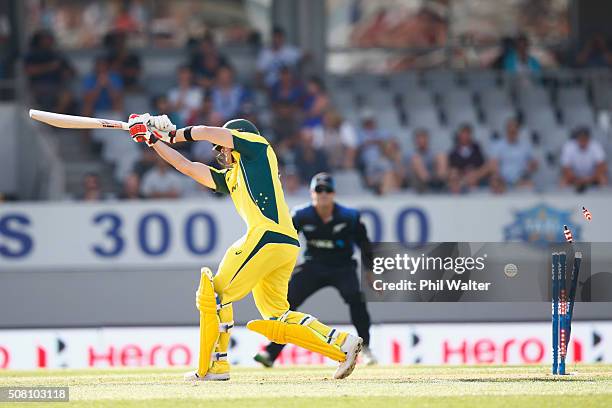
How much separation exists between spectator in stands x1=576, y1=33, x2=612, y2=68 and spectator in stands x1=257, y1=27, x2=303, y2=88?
15.0 feet

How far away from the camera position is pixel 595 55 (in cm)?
2075

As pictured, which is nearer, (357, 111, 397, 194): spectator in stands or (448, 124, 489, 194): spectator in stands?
(357, 111, 397, 194): spectator in stands

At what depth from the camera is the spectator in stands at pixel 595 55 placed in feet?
67.7

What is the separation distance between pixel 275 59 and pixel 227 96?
3.61 feet

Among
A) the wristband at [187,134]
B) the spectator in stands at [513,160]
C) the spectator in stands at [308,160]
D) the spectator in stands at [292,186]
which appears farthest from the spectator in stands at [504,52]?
the wristband at [187,134]

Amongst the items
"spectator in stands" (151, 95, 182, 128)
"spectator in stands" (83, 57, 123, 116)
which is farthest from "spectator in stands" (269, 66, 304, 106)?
"spectator in stands" (83, 57, 123, 116)

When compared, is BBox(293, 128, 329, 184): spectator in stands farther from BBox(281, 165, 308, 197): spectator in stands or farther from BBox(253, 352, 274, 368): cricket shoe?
BBox(253, 352, 274, 368): cricket shoe

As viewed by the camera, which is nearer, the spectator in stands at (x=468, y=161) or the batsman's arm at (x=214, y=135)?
the batsman's arm at (x=214, y=135)

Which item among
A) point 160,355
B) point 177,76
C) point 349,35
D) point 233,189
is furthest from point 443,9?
point 233,189

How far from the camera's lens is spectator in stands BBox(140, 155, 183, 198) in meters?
17.6

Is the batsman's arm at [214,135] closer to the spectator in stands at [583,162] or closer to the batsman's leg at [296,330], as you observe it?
the batsman's leg at [296,330]

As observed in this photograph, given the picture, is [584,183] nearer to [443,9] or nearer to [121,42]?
[443,9]

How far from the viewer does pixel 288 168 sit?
58.0 ft

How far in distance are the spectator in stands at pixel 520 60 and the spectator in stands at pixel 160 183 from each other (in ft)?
19.3
